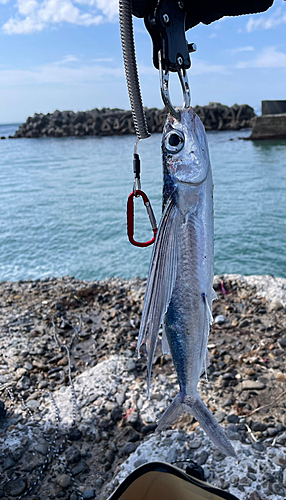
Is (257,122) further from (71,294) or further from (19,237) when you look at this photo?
(71,294)

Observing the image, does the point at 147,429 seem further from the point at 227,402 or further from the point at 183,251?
the point at 183,251

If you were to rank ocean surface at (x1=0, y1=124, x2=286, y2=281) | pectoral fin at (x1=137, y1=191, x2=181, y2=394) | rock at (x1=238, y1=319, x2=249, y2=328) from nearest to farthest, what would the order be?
1. pectoral fin at (x1=137, y1=191, x2=181, y2=394)
2. rock at (x1=238, y1=319, x2=249, y2=328)
3. ocean surface at (x1=0, y1=124, x2=286, y2=281)

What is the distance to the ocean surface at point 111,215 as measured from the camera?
9.80 metres

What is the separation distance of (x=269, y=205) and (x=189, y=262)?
12.7 metres

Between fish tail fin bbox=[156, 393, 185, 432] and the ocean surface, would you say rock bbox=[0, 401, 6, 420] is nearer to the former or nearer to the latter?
fish tail fin bbox=[156, 393, 185, 432]

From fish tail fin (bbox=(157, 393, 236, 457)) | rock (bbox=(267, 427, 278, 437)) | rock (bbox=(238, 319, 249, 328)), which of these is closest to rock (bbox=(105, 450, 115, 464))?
rock (bbox=(267, 427, 278, 437))

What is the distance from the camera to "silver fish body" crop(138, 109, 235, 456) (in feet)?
4.81

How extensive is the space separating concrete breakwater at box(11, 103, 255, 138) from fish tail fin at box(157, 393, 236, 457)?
35.7 metres

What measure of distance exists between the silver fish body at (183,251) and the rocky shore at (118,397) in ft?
6.42

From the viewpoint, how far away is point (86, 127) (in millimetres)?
43156

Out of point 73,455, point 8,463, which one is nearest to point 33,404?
point 8,463

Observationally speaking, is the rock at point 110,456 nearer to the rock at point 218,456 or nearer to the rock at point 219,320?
the rock at point 218,456

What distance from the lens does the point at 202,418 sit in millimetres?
1690

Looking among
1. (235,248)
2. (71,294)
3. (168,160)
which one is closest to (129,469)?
(168,160)
